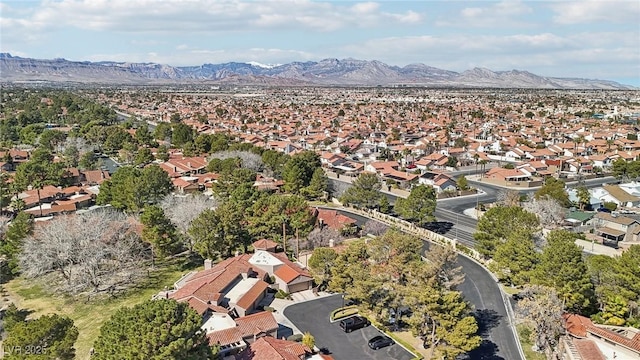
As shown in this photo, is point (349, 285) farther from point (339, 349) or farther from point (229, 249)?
point (229, 249)

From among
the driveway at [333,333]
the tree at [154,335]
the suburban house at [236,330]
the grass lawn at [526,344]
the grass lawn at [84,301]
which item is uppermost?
the tree at [154,335]

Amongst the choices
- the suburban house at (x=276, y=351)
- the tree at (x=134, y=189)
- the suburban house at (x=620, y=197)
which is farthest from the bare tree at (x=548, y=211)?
the tree at (x=134, y=189)

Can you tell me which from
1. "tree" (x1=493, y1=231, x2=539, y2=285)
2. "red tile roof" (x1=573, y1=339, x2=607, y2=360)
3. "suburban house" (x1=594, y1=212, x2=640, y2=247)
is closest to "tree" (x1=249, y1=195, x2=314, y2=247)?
"tree" (x1=493, y1=231, x2=539, y2=285)

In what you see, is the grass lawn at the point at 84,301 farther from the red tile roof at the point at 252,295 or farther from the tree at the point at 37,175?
the tree at the point at 37,175

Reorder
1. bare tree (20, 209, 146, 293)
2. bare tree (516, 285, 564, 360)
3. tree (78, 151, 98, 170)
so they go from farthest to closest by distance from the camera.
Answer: tree (78, 151, 98, 170) < bare tree (20, 209, 146, 293) < bare tree (516, 285, 564, 360)

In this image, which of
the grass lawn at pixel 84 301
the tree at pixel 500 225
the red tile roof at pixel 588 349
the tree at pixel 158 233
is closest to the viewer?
the red tile roof at pixel 588 349

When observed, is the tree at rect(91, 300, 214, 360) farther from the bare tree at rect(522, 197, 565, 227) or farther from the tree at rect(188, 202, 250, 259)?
the bare tree at rect(522, 197, 565, 227)
